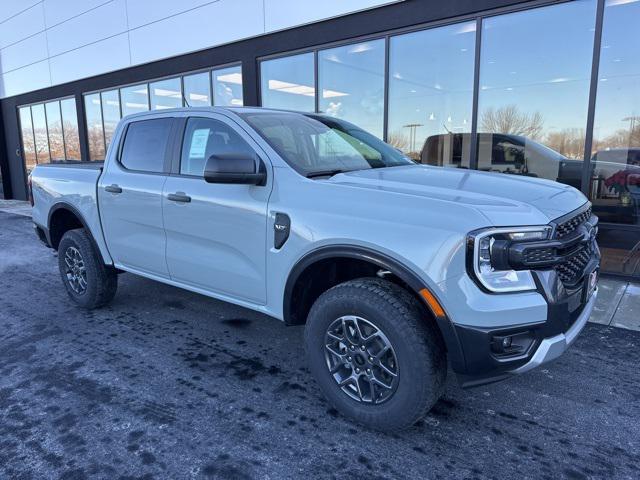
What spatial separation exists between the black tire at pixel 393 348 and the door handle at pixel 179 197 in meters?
1.42

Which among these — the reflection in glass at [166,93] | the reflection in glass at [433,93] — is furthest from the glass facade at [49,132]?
the reflection in glass at [433,93]

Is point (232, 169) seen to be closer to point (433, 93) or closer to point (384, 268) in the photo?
point (384, 268)

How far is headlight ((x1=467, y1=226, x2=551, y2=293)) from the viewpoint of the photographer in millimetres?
2254

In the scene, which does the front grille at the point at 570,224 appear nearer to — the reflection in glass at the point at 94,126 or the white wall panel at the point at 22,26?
the reflection in glass at the point at 94,126

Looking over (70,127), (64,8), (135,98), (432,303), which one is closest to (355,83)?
(135,98)

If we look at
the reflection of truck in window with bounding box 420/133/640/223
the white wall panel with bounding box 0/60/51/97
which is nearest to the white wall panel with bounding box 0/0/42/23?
the white wall panel with bounding box 0/60/51/97

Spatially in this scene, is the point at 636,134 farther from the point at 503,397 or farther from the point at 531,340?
the point at 531,340

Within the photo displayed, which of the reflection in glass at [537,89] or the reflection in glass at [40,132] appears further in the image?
the reflection in glass at [40,132]

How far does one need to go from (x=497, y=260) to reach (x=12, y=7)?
18.8 m

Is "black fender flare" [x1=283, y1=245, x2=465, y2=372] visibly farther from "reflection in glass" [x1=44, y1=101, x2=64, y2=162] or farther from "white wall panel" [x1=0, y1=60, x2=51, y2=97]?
"white wall panel" [x1=0, y1=60, x2=51, y2=97]

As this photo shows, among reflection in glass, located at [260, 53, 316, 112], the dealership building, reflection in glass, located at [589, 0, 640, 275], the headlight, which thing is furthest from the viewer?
reflection in glass, located at [260, 53, 316, 112]

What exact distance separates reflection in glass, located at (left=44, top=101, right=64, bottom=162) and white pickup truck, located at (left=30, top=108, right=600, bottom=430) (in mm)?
13195

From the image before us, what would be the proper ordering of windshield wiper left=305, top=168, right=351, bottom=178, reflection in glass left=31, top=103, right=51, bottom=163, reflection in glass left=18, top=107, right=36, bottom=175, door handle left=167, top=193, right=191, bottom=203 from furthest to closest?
reflection in glass left=18, top=107, right=36, bottom=175, reflection in glass left=31, top=103, right=51, bottom=163, door handle left=167, top=193, right=191, bottom=203, windshield wiper left=305, top=168, right=351, bottom=178

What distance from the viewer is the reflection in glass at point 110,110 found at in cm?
1293
